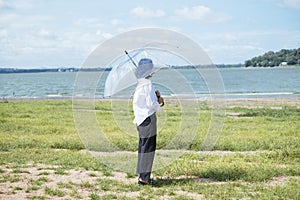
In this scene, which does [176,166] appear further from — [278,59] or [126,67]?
[278,59]

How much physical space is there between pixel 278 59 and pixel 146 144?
163 meters

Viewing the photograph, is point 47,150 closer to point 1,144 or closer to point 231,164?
point 1,144

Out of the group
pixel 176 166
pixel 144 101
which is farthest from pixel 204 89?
pixel 144 101

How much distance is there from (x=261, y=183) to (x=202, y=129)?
790cm

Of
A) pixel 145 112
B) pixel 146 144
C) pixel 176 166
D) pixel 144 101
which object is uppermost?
pixel 144 101

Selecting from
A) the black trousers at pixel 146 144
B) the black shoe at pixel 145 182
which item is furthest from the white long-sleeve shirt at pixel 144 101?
the black shoe at pixel 145 182

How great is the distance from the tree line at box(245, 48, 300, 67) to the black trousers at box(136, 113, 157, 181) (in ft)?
481

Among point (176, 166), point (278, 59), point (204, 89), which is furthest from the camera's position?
point (278, 59)

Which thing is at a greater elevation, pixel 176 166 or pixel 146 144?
pixel 146 144

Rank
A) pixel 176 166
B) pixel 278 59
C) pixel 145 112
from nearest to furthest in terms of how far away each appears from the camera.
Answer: pixel 145 112 → pixel 176 166 → pixel 278 59

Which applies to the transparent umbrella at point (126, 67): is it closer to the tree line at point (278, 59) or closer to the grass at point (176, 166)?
the grass at point (176, 166)

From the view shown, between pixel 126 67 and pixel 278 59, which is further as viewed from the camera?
pixel 278 59

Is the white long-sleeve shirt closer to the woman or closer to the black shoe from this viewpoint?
the woman

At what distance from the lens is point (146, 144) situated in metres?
8.20
